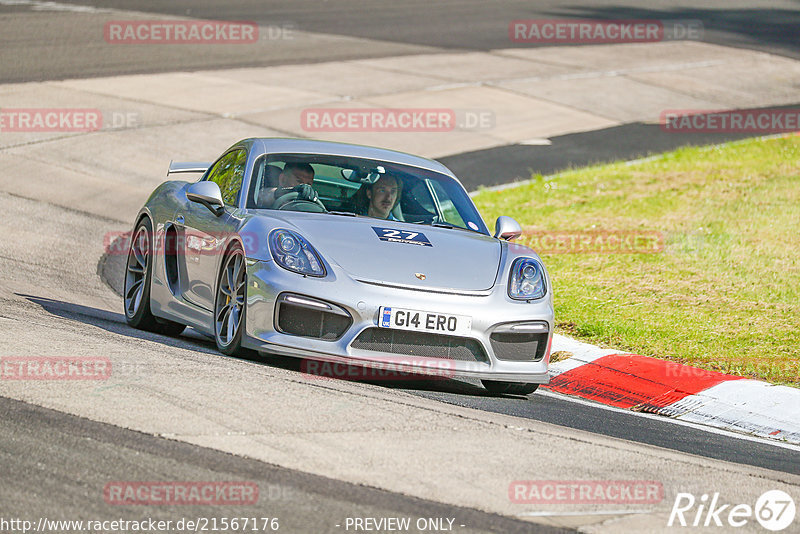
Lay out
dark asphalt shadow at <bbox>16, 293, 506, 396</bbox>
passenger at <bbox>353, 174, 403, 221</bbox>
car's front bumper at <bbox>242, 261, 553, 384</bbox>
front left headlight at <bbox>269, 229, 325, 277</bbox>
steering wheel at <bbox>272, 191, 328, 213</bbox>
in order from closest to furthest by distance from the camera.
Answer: car's front bumper at <bbox>242, 261, 553, 384</bbox> < front left headlight at <bbox>269, 229, 325, 277</bbox> < dark asphalt shadow at <bbox>16, 293, 506, 396</bbox> < steering wheel at <bbox>272, 191, 328, 213</bbox> < passenger at <bbox>353, 174, 403, 221</bbox>

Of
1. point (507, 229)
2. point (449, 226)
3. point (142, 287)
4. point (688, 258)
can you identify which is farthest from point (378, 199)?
point (688, 258)

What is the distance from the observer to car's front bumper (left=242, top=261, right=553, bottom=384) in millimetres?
6531

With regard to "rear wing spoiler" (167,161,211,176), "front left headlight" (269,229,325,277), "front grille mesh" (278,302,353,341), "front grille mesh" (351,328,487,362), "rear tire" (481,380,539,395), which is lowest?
"rear tire" (481,380,539,395)

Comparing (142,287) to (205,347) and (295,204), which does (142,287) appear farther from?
(295,204)

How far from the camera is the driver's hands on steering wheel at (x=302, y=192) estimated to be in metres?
7.69

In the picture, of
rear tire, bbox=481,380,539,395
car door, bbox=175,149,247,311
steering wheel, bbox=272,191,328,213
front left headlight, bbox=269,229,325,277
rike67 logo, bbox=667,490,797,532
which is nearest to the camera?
rike67 logo, bbox=667,490,797,532

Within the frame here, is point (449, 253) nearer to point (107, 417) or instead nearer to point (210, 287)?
point (210, 287)

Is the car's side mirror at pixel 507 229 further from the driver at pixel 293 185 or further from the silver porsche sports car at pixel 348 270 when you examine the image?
the driver at pixel 293 185

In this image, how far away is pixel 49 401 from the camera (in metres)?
5.29

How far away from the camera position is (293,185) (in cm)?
777

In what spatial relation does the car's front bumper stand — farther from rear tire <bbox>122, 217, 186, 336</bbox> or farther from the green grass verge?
the green grass verge

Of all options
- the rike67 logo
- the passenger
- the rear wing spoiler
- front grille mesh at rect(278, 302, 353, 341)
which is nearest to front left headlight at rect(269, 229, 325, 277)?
front grille mesh at rect(278, 302, 353, 341)

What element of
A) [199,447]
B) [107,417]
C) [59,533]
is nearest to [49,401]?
[107,417]

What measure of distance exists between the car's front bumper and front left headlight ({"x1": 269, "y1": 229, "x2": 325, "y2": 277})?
0.18 ft
